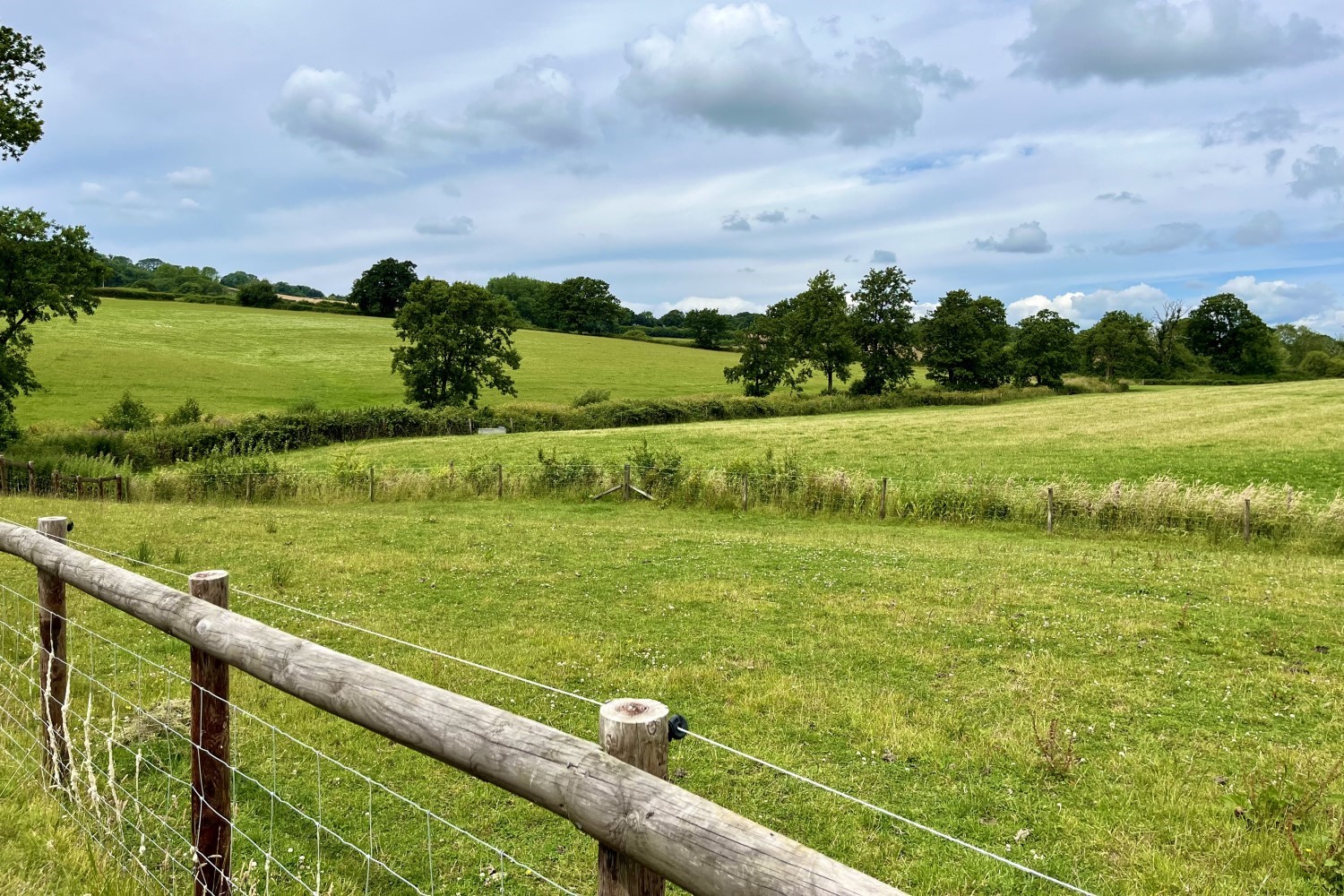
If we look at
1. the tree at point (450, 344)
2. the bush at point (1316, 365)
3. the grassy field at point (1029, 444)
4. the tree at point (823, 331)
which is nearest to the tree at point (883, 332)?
the tree at point (823, 331)

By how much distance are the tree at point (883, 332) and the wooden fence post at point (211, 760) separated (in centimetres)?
7559

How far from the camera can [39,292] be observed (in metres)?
35.2

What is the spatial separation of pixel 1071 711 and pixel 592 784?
722 centimetres

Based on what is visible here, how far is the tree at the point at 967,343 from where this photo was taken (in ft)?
260

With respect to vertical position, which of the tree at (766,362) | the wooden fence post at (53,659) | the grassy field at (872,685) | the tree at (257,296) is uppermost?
the tree at (257,296)

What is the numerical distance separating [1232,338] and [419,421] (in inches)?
4003

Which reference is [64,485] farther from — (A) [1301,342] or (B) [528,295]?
(A) [1301,342]

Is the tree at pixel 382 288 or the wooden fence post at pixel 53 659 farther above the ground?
the tree at pixel 382 288

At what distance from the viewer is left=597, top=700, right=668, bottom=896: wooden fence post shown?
2291 millimetres

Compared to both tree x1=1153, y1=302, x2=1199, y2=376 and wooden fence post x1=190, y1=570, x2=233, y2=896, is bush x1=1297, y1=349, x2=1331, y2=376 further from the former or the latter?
wooden fence post x1=190, y1=570, x2=233, y2=896

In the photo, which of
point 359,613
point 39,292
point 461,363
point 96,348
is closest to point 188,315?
point 96,348

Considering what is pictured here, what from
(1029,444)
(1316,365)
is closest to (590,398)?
(1029,444)

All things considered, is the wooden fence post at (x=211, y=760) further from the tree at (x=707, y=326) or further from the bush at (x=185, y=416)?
the tree at (x=707, y=326)

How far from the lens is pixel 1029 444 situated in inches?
1608
